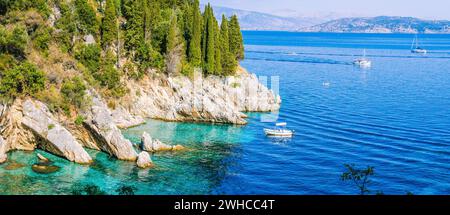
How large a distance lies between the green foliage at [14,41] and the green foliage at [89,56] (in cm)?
1064

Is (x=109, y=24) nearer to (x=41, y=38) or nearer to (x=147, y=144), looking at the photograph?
(x=41, y=38)

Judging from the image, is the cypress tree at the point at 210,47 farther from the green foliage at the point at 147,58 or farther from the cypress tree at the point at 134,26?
the cypress tree at the point at 134,26

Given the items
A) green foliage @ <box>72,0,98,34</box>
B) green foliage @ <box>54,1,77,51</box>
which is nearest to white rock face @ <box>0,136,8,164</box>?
green foliage @ <box>54,1,77,51</box>

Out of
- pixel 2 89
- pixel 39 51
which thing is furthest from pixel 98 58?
pixel 2 89

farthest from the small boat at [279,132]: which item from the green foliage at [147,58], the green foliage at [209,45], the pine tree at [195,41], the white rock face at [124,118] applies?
the green foliage at [147,58]

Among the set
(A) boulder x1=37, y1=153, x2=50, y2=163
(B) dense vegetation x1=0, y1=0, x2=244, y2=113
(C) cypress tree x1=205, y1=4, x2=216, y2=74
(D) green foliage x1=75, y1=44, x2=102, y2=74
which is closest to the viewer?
(A) boulder x1=37, y1=153, x2=50, y2=163

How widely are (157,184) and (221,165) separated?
8.70 meters

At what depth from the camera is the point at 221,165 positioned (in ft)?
160

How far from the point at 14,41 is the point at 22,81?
17.4 feet

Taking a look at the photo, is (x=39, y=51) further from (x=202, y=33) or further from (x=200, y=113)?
(x=202, y=33)

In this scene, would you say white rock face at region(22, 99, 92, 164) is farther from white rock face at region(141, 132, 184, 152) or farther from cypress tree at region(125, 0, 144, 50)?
cypress tree at region(125, 0, 144, 50)

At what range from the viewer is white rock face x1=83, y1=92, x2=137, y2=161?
162 ft

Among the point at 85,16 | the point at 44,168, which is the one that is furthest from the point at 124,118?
the point at 44,168

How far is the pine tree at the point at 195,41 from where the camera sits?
261 feet
